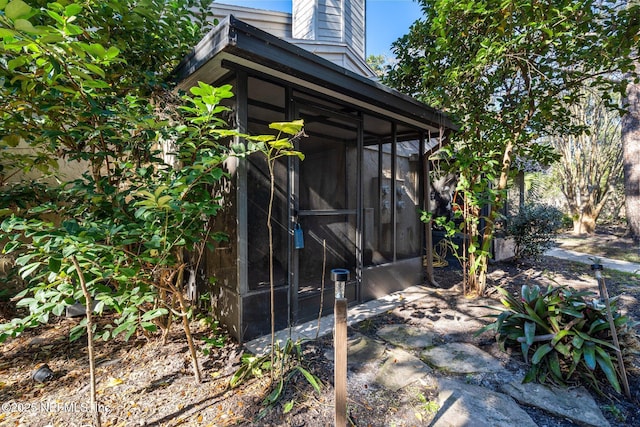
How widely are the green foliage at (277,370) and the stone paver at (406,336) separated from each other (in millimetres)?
939

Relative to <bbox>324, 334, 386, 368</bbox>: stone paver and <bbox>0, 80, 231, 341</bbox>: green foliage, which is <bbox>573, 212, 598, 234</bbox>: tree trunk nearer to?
<bbox>324, 334, 386, 368</bbox>: stone paver

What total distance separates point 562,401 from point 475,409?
60 cm

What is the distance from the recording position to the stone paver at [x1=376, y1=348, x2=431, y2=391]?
211 cm

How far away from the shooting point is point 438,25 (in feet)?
10.6

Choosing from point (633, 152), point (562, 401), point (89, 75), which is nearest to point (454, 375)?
point (562, 401)

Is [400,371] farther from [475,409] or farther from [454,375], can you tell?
[475,409]

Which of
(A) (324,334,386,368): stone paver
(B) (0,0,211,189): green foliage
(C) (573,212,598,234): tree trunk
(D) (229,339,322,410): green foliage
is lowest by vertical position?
(A) (324,334,386,368): stone paver

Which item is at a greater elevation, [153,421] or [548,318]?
[548,318]

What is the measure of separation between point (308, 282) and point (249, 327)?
1181 mm

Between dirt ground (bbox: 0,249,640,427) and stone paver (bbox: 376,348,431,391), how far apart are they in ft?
0.30

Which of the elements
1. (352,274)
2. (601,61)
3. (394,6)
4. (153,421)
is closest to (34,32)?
(153,421)

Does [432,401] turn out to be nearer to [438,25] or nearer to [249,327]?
[249,327]

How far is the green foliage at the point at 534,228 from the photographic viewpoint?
5.48 metres

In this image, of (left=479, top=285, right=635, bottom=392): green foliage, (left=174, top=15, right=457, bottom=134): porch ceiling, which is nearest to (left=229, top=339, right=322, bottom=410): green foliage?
(left=479, top=285, right=635, bottom=392): green foliage
